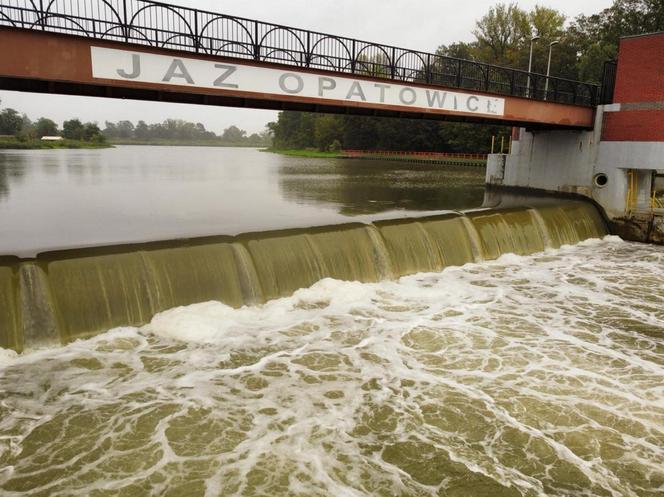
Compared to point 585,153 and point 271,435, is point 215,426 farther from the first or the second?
point 585,153

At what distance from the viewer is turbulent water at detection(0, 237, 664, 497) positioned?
244 inches

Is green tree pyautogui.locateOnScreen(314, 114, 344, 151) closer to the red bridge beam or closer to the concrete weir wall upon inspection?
the concrete weir wall

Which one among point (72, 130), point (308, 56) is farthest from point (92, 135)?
point (308, 56)

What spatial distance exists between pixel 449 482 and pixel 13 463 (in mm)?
5169

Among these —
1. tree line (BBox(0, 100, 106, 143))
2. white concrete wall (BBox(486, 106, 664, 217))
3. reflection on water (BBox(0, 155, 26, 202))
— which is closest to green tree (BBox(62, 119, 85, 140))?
tree line (BBox(0, 100, 106, 143))

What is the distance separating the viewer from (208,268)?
11.4 metres

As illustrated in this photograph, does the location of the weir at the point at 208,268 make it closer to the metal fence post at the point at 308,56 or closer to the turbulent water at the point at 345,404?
the turbulent water at the point at 345,404

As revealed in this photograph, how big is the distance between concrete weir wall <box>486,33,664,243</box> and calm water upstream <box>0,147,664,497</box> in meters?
8.40

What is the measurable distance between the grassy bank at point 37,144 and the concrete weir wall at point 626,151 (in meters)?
80.1

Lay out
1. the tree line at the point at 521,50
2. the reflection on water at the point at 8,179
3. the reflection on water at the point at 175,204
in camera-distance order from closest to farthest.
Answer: the reflection on water at the point at 175,204, the reflection on water at the point at 8,179, the tree line at the point at 521,50

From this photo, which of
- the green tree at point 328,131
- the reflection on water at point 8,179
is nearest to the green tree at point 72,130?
the green tree at point 328,131

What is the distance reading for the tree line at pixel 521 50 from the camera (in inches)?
2109

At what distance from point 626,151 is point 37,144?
9413cm

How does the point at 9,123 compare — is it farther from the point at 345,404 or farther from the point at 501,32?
the point at 345,404
